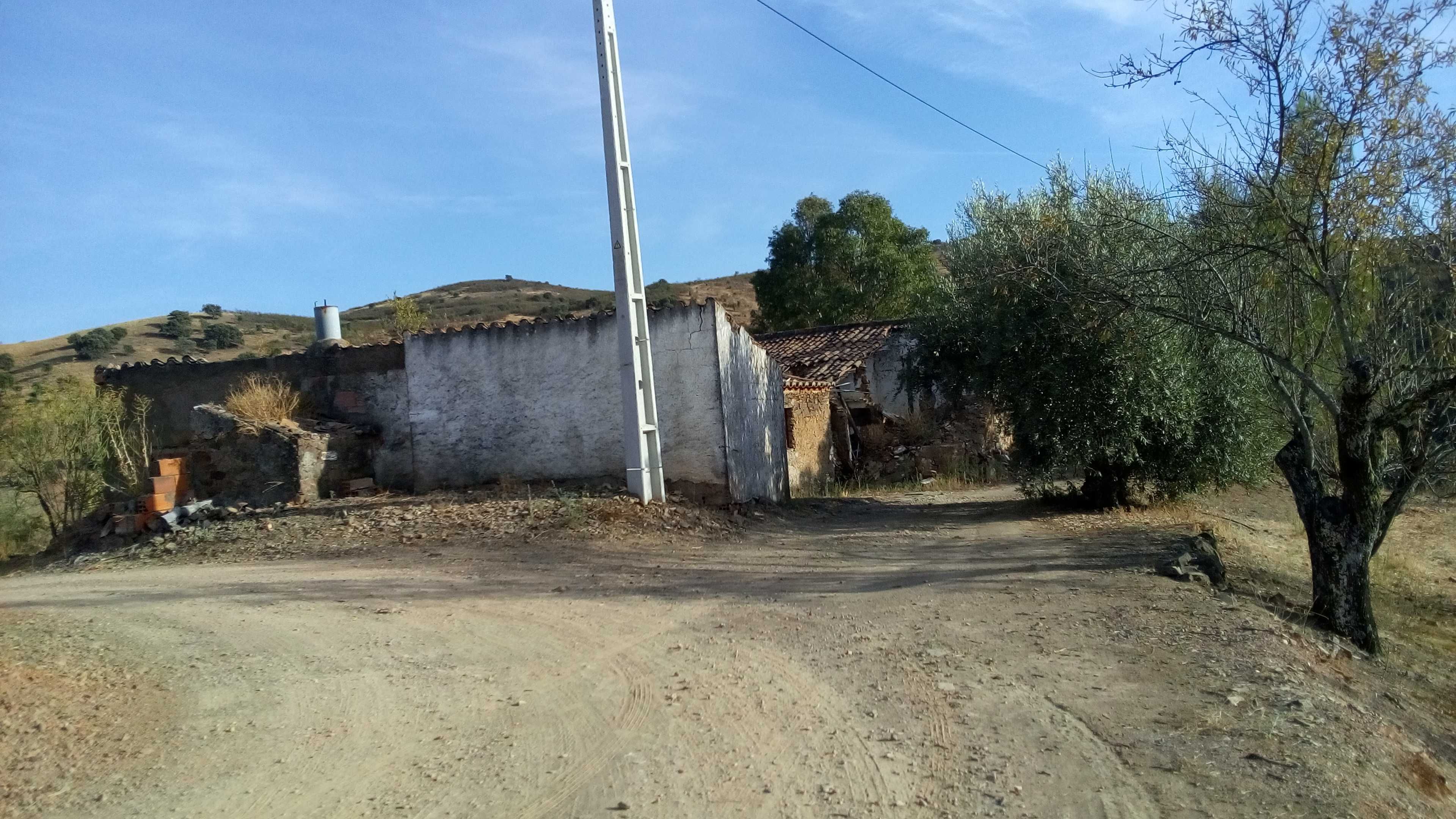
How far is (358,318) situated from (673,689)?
53.7 m

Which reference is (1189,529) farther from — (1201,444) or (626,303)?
(626,303)

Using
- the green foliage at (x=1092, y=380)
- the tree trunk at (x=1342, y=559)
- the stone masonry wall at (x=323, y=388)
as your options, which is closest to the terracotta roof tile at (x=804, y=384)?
the green foliage at (x=1092, y=380)

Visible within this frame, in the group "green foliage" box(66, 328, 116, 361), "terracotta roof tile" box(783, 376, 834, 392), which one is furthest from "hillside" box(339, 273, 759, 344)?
"terracotta roof tile" box(783, 376, 834, 392)

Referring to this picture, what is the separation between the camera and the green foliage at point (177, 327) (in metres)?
50.8

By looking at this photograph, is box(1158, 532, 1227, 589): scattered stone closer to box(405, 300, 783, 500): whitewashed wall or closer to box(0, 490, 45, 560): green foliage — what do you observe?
box(405, 300, 783, 500): whitewashed wall

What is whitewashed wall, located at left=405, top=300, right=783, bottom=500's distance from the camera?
623 inches

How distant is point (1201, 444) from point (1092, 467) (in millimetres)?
1640

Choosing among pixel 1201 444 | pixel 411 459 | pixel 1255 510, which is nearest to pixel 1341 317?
pixel 1201 444

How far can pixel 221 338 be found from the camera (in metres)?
47.7

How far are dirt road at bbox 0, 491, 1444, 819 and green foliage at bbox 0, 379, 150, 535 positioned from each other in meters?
6.75

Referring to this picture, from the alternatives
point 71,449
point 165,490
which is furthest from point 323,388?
point 71,449

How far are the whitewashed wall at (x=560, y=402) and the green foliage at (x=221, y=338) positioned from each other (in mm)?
35502

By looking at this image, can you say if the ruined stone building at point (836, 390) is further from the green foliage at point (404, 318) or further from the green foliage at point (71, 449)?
the green foliage at point (71, 449)

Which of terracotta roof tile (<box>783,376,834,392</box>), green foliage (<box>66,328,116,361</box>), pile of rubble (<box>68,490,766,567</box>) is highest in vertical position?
green foliage (<box>66,328,116,361</box>)
